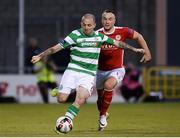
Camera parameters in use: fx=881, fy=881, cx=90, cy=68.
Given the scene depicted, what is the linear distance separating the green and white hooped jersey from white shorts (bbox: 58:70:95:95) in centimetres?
9

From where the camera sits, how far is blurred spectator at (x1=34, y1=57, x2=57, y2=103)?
28766 mm

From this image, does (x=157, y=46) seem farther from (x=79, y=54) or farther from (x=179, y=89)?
(x=79, y=54)

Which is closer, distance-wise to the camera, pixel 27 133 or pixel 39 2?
pixel 27 133

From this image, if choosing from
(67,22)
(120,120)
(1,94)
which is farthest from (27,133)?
(67,22)

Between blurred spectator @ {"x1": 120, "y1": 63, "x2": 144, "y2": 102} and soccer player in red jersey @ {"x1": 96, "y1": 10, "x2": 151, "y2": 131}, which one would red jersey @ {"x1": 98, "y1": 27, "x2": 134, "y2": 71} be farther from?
blurred spectator @ {"x1": 120, "y1": 63, "x2": 144, "y2": 102}

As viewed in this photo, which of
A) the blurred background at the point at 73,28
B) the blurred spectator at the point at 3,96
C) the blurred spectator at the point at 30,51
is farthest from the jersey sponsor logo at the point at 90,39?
the blurred background at the point at 73,28

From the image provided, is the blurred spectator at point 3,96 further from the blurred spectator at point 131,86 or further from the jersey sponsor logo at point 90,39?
the jersey sponsor logo at point 90,39

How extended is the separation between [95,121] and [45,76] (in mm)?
10014

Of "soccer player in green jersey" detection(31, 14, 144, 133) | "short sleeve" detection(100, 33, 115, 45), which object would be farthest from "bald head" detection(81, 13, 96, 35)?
"short sleeve" detection(100, 33, 115, 45)

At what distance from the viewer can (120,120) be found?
19797 mm

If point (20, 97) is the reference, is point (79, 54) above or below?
above

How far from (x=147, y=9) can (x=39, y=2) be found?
3.92 metres

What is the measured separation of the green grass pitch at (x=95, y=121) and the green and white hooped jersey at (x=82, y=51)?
1.14m

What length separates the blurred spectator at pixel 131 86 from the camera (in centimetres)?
2991
